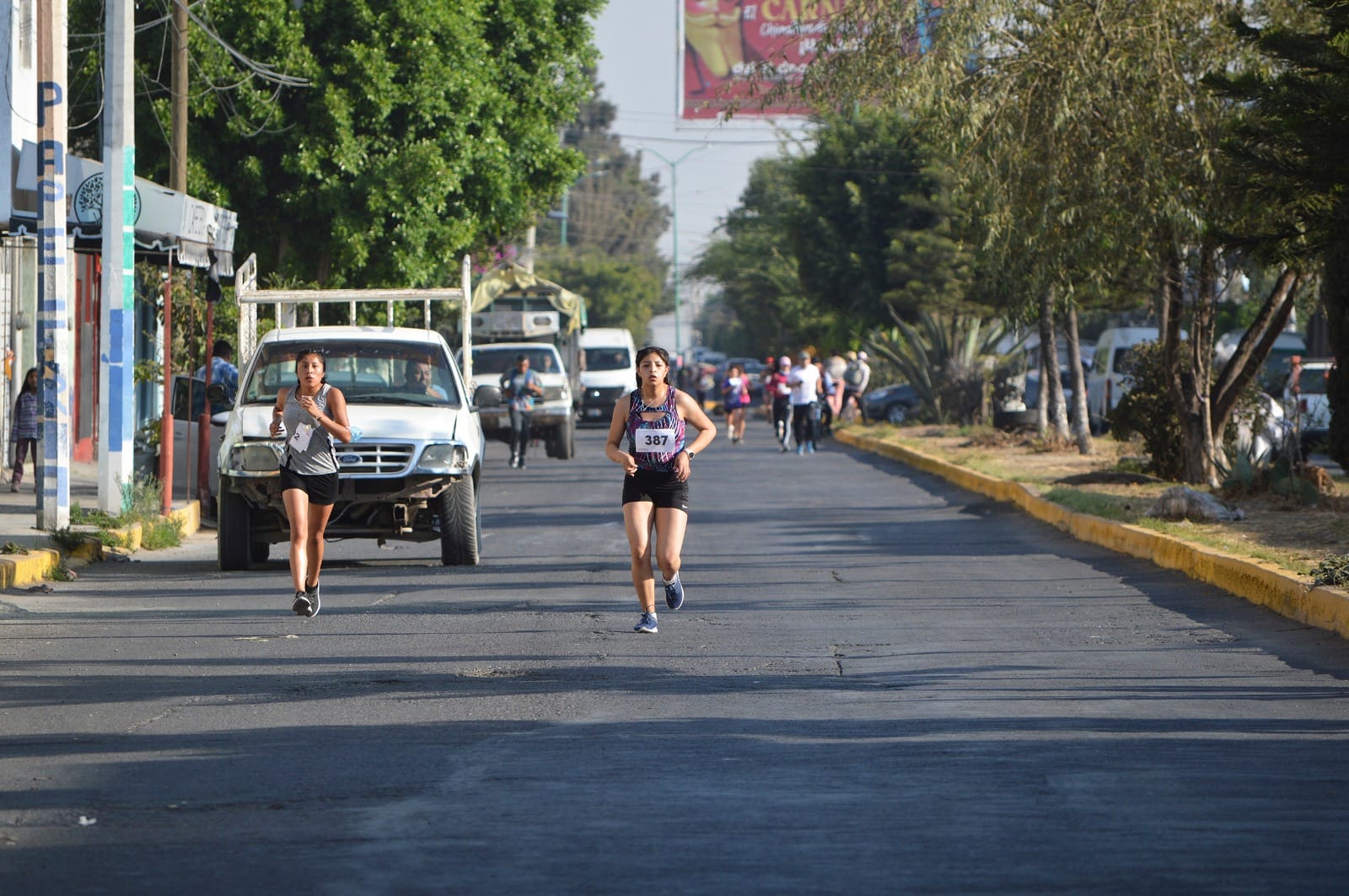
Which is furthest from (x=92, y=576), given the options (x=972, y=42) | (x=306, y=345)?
(x=972, y=42)

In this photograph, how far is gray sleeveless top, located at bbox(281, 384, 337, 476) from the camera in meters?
11.9

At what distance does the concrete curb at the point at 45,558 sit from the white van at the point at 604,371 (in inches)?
989

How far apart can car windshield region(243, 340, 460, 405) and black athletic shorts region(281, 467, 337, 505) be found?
3.18m

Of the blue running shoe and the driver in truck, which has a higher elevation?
the driver in truck

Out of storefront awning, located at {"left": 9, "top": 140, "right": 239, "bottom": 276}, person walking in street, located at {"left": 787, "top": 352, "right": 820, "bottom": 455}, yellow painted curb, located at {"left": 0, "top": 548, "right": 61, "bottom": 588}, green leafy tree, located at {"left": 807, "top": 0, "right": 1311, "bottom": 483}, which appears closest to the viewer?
yellow painted curb, located at {"left": 0, "top": 548, "right": 61, "bottom": 588}

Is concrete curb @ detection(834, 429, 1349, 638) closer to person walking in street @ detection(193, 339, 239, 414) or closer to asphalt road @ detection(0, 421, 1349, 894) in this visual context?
asphalt road @ detection(0, 421, 1349, 894)

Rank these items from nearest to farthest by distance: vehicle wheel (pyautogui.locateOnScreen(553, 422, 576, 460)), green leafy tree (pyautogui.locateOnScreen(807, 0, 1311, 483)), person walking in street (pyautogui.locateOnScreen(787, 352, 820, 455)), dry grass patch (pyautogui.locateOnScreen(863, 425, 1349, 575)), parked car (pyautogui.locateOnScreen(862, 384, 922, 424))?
dry grass patch (pyautogui.locateOnScreen(863, 425, 1349, 575)), green leafy tree (pyautogui.locateOnScreen(807, 0, 1311, 483)), vehicle wheel (pyautogui.locateOnScreen(553, 422, 576, 460)), person walking in street (pyautogui.locateOnScreen(787, 352, 820, 455)), parked car (pyautogui.locateOnScreen(862, 384, 922, 424))

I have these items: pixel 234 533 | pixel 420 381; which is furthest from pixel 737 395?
pixel 234 533

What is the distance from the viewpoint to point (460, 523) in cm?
1457

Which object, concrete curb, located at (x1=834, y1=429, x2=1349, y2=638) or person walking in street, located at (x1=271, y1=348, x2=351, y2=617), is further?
person walking in street, located at (x1=271, y1=348, x2=351, y2=617)

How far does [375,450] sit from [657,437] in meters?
3.63

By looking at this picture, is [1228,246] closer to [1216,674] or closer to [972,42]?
[1216,674]

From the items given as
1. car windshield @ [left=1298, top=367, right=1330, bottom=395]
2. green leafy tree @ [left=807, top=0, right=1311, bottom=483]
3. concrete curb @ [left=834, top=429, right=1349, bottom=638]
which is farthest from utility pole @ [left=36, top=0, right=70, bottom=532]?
car windshield @ [left=1298, top=367, right=1330, bottom=395]

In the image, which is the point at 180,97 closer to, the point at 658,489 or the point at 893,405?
the point at 658,489
